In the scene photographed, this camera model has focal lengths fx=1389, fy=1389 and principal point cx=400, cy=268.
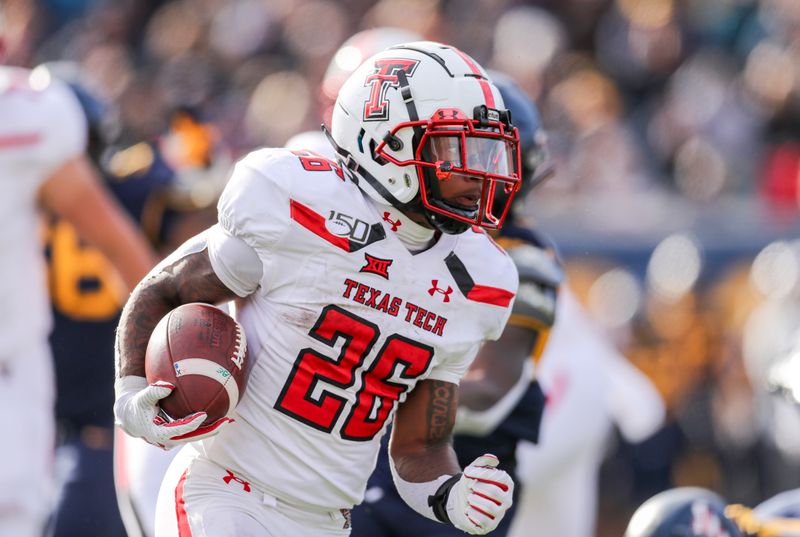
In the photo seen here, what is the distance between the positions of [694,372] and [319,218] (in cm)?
596

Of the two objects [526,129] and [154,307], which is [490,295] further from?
[526,129]

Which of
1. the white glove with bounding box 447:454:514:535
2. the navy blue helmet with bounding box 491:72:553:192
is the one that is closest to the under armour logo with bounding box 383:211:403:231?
the white glove with bounding box 447:454:514:535

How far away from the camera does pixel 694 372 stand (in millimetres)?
8836

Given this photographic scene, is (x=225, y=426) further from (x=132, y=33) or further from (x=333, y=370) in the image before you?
(x=132, y=33)

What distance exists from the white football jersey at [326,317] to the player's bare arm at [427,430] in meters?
0.08

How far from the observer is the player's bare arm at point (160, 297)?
331cm

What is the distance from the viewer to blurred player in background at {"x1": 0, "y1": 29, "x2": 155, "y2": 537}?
4.69 m

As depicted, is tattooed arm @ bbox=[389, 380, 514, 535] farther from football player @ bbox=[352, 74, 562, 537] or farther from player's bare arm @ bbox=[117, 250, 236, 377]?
football player @ bbox=[352, 74, 562, 537]

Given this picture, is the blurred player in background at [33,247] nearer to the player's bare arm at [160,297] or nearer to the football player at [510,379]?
the football player at [510,379]

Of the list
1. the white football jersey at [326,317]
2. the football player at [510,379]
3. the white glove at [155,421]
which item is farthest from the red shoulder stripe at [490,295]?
the football player at [510,379]

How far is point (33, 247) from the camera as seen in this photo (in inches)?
191

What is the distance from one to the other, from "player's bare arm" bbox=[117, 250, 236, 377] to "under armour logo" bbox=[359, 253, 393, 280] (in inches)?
13.3

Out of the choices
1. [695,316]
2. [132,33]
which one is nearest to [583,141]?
[695,316]

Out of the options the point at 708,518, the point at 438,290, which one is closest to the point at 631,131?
the point at 708,518
